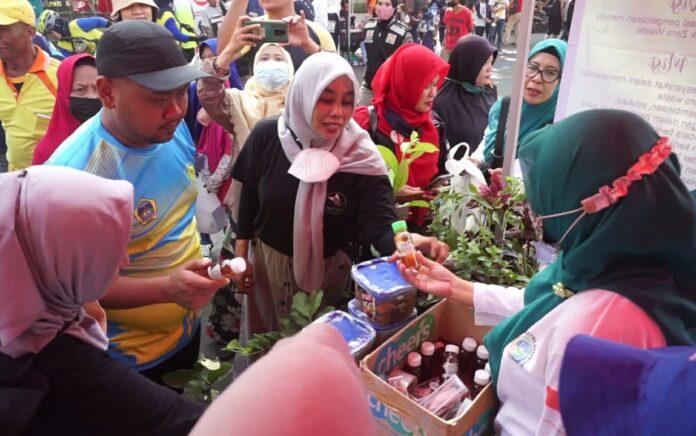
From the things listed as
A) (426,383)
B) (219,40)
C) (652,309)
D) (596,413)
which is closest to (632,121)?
(652,309)

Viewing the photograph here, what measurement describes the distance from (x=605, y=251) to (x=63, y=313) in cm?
123

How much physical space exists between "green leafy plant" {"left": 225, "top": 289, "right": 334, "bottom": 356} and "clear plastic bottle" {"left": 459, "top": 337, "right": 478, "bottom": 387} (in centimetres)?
49

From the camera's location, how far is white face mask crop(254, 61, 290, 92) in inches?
117

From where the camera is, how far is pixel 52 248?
1036mm

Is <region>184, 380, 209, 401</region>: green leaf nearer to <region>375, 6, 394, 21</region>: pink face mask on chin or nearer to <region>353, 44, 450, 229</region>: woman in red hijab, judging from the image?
<region>353, 44, 450, 229</region>: woman in red hijab

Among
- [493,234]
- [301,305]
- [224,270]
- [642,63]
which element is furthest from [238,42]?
[642,63]

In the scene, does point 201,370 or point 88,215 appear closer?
point 88,215

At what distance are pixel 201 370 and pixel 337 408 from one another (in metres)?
1.44

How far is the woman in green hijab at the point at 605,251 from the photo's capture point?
1033mm

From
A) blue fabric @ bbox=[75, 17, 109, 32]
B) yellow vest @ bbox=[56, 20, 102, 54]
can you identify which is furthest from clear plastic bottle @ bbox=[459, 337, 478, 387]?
blue fabric @ bbox=[75, 17, 109, 32]

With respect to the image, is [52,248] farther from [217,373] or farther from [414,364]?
[414,364]

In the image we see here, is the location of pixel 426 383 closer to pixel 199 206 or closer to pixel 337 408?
pixel 337 408

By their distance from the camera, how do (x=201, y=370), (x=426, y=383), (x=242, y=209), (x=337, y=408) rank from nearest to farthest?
(x=337, y=408)
(x=426, y=383)
(x=201, y=370)
(x=242, y=209)

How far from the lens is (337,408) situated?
54cm
